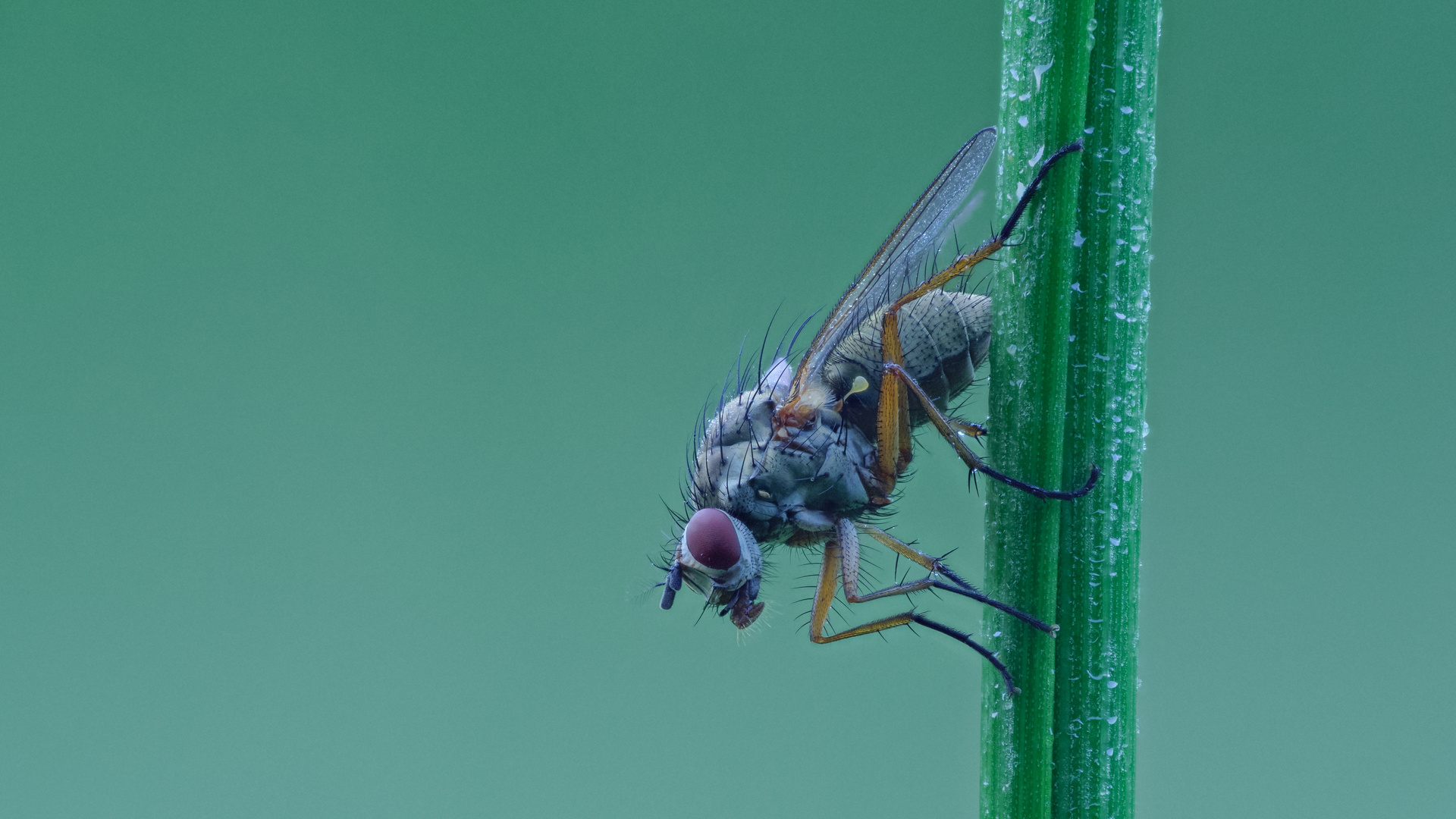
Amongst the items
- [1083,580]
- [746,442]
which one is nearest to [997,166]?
[1083,580]

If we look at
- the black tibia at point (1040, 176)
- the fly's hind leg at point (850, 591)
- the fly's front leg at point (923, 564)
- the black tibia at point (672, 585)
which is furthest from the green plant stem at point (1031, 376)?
the black tibia at point (672, 585)

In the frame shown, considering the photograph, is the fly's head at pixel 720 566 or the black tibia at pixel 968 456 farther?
the fly's head at pixel 720 566

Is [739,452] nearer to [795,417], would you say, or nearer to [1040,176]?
[795,417]

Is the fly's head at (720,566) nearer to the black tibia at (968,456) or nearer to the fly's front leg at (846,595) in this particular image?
the fly's front leg at (846,595)

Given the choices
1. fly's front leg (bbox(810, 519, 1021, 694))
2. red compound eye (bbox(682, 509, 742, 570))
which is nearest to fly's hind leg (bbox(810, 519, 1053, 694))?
fly's front leg (bbox(810, 519, 1021, 694))

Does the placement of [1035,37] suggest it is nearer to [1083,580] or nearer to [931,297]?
[1083,580]

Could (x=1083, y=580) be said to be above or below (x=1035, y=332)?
below
